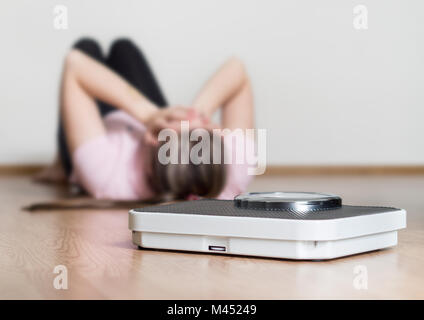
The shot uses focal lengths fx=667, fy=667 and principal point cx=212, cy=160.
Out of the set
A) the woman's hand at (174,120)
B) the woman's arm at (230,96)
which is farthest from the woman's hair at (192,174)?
the woman's arm at (230,96)

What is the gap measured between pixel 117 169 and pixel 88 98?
9.8 inches

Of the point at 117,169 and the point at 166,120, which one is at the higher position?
the point at 166,120

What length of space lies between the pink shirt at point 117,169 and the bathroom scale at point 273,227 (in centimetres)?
91

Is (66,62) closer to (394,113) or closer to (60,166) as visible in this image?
(60,166)

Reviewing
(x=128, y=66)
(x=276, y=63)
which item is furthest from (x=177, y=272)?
(x=276, y=63)

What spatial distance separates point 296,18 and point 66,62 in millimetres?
1691

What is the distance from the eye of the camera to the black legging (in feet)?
8.16

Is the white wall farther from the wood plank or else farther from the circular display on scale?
the circular display on scale

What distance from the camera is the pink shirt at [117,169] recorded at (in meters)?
1.75

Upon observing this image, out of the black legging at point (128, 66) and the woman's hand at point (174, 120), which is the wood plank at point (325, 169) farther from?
the woman's hand at point (174, 120)

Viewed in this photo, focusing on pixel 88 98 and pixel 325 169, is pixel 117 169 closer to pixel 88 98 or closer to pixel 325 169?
pixel 88 98

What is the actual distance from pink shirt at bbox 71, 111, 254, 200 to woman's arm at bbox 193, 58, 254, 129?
0.20 metres

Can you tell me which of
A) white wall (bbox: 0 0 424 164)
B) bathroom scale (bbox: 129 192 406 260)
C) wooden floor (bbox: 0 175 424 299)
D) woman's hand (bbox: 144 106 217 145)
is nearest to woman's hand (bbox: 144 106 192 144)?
woman's hand (bbox: 144 106 217 145)

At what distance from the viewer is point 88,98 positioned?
190 centimetres
